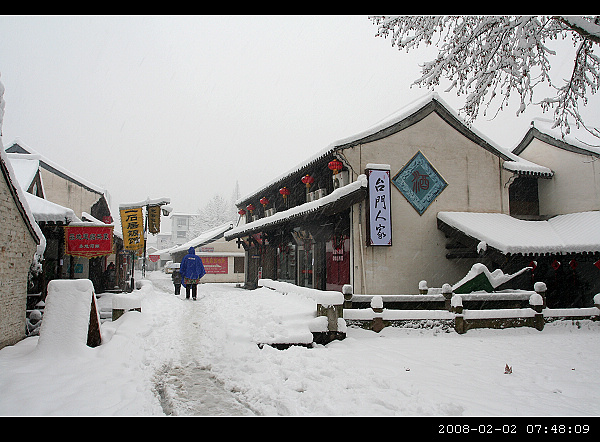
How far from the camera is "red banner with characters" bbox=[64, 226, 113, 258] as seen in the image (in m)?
12.8

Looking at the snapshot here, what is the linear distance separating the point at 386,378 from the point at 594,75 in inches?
279

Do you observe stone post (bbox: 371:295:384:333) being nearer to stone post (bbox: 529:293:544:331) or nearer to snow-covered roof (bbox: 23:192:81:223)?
stone post (bbox: 529:293:544:331)

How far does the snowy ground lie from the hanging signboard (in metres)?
9.04

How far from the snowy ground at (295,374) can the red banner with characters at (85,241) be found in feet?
17.5

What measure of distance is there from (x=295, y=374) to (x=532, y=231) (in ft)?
36.7

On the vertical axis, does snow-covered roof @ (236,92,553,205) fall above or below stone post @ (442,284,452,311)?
above

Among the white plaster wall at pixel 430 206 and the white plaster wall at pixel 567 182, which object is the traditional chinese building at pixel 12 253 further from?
the white plaster wall at pixel 567 182

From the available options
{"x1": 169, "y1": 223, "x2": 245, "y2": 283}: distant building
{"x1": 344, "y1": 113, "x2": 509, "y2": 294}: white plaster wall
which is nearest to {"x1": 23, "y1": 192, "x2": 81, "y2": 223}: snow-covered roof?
{"x1": 344, "y1": 113, "x2": 509, "y2": 294}: white plaster wall

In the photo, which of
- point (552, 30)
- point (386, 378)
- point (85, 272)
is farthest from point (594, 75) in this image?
point (85, 272)

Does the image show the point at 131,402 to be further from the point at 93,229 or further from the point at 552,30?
the point at 93,229

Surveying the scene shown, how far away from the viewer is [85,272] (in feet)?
66.6

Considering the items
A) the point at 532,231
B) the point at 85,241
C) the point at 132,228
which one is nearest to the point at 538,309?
the point at 532,231

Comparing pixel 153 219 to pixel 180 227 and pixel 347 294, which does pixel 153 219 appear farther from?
pixel 180 227

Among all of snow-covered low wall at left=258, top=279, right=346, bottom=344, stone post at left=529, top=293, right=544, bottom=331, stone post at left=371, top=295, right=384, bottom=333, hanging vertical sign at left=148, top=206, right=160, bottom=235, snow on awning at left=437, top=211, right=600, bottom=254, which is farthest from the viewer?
hanging vertical sign at left=148, top=206, right=160, bottom=235
